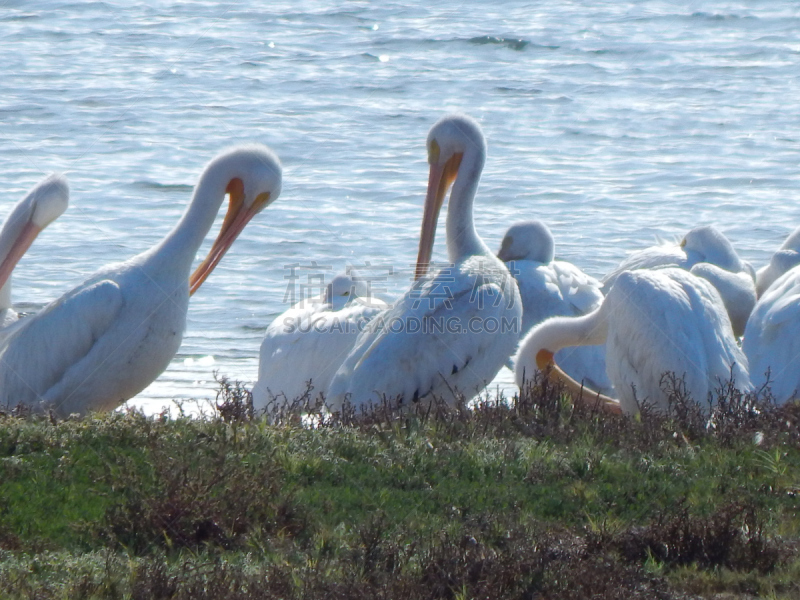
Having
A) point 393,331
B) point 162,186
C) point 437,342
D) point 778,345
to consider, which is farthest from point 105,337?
point 162,186

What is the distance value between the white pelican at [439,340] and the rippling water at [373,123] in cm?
275

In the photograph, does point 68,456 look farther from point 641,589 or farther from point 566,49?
point 566,49

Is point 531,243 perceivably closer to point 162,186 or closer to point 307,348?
point 307,348

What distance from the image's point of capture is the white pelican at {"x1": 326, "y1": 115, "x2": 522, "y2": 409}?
19.9ft

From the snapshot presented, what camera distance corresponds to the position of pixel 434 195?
7.82 metres

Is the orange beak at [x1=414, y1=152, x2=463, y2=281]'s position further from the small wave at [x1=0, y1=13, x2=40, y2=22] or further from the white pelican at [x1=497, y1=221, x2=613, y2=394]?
the small wave at [x1=0, y1=13, x2=40, y2=22]

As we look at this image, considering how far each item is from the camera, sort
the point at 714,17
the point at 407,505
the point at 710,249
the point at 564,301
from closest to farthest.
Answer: the point at 407,505
the point at 564,301
the point at 710,249
the point at 714,17

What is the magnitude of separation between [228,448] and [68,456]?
0.62 meters

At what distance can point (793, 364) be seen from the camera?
21.8ft

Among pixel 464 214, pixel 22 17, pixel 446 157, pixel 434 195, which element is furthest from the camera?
pixel 22 17

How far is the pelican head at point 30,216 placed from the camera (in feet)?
24.0

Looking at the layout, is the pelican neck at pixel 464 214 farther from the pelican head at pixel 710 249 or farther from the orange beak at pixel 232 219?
the pelican head at pixel 710 249

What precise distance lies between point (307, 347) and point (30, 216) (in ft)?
6.43

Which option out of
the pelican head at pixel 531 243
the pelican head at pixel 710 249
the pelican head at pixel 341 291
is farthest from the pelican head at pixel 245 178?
the pelican head at pixel 710 249
